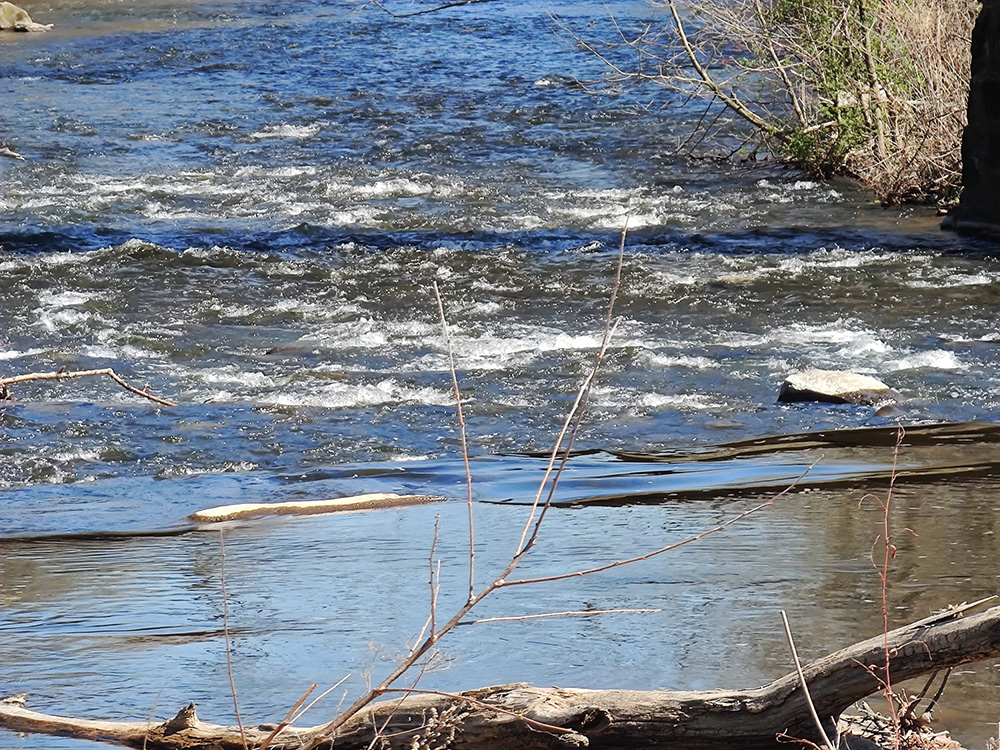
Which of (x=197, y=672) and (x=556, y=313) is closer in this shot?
(x=197, y=672)

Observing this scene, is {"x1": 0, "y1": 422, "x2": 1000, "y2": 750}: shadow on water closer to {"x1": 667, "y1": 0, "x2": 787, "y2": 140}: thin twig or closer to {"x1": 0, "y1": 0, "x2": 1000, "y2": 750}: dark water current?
{"x1": 0, "y1": 0, "x2": 1000, "y2": 750}: dark water current

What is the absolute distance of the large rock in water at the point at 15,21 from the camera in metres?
29.5

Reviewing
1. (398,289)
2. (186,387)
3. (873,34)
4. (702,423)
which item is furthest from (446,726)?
(873,34)

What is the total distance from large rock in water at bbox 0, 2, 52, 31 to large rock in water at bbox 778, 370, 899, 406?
24.5m

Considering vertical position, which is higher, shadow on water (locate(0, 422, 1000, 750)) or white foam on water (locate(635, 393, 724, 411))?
shadow on water (locate(0, 422, 1000, 750))

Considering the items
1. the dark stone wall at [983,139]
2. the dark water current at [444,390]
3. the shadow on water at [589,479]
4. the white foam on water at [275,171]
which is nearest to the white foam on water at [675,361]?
the dark water current at [444,390]

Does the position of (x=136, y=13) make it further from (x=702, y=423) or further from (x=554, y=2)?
(x=702, y=423)

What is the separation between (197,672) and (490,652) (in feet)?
2.95

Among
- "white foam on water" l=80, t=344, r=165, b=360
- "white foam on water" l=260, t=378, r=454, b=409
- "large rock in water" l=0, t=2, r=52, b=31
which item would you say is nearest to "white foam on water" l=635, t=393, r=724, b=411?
"white foam on water" l=260, t=378, r=454, b=409

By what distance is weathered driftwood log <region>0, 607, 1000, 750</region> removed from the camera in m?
3.50

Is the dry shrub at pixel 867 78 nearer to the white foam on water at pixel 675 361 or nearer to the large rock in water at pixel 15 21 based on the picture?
the white foam on water at pixel 675 361

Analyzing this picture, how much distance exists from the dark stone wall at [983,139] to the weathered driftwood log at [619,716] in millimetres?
10014

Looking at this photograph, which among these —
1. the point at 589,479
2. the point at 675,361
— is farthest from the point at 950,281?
the point at 589,479

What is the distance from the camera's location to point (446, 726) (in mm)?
3562
